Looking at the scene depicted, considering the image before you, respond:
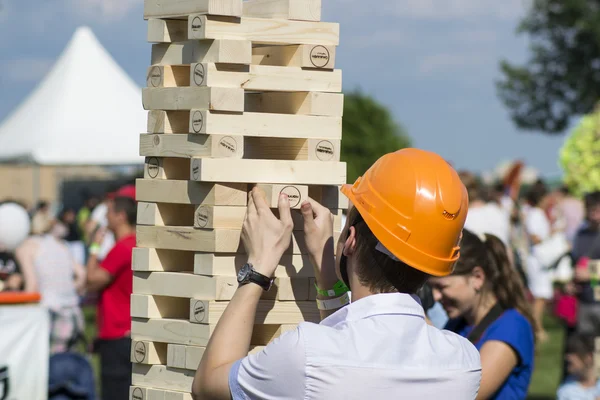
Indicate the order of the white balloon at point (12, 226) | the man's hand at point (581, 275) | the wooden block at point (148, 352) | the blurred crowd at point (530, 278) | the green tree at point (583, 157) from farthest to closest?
the green tree at point (583, 157) < the man's hand at point (581, 275) < the white balloon at point (12, 226) < the blurred crowd at point (530, 278) < the wooden block at point (148, 352)

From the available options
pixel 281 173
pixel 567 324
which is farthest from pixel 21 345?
A: pixel 567 324

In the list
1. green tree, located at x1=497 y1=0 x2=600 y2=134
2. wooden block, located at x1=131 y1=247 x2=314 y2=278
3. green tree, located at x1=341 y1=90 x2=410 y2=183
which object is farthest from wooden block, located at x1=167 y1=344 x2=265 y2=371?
green tree, located at x1=497 y1=0 x2=600 y2=134

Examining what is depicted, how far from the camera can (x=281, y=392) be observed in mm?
2271

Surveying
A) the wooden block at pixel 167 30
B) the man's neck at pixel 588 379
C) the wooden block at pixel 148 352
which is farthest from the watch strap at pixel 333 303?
→ the man's neck at pixel 588 379

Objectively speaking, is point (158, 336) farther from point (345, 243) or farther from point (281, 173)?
point (345, 243)

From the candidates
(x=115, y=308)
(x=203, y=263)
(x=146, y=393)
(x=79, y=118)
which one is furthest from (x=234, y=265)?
(x=79, y=118)

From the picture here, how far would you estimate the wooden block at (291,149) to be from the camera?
9.81 ft

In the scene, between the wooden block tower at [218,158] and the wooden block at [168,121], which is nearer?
the wooden block tower at [218,158]

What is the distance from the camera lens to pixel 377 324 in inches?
92.9

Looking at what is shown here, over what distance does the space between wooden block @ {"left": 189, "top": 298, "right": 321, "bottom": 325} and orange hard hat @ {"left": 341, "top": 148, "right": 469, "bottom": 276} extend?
0.59 meters

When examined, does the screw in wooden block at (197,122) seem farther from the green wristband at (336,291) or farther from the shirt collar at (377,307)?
the shirt collar at (377,307)

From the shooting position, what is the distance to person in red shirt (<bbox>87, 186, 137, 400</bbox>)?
674cm

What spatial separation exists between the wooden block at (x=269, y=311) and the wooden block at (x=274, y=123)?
0.53 m

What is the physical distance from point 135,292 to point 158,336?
7.2 inches
